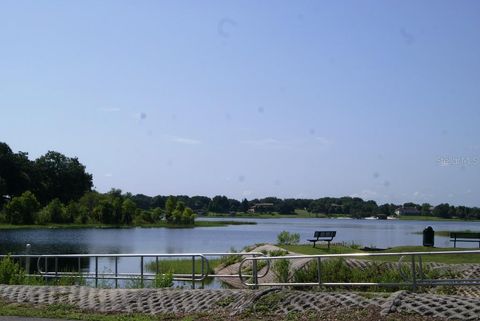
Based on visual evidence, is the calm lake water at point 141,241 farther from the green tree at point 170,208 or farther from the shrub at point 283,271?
the green tree at point 170,208

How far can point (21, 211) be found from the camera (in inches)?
3730

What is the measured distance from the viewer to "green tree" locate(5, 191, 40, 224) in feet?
309

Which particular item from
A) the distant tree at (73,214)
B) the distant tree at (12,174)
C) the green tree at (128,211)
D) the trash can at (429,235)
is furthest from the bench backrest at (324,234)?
the distant tree at (12,174)

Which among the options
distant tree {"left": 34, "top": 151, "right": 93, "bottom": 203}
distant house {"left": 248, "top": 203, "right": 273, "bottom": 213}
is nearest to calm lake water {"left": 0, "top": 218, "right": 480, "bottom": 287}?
distant tree {"left": 34, "top": 151, "right": 93, "bottom": 203}

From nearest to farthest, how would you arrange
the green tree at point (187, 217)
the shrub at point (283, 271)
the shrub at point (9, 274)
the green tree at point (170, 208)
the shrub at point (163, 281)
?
the shrub at point (163, 281) < the shrub at point (283, 271) < the shrub at point (9, 274) < the green tree at point (187, 217) < the green tree at point (170, 208)

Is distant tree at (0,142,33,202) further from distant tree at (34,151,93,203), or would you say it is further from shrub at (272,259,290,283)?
shrub at (272,259,290,283)

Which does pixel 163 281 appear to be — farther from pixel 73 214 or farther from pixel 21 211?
pixel 73 214

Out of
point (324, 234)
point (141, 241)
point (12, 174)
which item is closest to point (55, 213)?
point (12, 174)

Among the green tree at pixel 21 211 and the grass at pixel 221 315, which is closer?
the grass at pixel 221 315

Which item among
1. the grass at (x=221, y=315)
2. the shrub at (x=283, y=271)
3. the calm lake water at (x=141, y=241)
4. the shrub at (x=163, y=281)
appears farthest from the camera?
the calm lake water at (x=141, y=241)

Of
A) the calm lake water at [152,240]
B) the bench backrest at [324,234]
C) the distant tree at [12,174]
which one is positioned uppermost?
the distant tree at [12,174]

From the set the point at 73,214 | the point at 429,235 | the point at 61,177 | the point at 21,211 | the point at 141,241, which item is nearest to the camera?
the point at 429,235

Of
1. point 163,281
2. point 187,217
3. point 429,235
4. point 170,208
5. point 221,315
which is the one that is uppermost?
point 170,208

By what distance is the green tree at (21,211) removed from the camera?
94.2 meters
